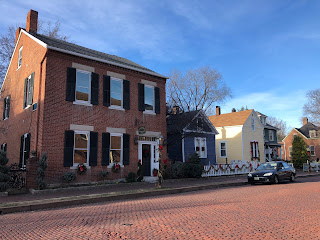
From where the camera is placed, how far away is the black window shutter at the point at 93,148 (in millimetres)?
13899

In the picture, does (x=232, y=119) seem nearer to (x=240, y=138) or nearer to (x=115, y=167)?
(x=240, y=138)

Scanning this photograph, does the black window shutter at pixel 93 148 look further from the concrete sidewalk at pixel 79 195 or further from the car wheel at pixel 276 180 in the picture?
the car wheel at pixel 276 180

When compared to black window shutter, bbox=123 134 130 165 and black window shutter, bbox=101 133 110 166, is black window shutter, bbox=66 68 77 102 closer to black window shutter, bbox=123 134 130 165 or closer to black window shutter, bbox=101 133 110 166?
black window shutter, bbox=101 133 110 166

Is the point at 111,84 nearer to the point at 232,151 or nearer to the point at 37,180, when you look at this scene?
the point at 37,180

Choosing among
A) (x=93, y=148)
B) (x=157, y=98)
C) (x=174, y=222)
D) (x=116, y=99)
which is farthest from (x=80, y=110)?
(x=174, y=222)

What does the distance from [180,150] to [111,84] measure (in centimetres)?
948

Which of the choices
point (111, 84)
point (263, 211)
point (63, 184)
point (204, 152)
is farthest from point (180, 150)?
point (263, 211)

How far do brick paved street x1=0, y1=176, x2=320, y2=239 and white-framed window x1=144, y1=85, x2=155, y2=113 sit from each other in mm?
8794

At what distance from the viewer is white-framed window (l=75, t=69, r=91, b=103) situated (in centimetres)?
1427

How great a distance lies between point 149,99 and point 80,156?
5788 millimetres

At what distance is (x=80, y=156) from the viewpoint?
1372 centimetres

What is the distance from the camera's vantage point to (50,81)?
13.3m

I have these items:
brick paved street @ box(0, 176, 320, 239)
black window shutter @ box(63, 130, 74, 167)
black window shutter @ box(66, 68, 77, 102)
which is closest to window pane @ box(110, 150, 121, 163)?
black window shutter @ box(63, 130, 74, 167)

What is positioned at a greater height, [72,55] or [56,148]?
[72,55]
